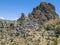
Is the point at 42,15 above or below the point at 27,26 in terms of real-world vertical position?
above

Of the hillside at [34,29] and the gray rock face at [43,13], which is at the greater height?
the gray rock face at [43,13]

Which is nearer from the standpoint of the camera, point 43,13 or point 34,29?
point 34,29

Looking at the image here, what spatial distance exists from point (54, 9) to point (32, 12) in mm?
8664

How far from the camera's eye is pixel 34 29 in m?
57.8

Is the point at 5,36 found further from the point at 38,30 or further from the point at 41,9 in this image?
the point at 41,9

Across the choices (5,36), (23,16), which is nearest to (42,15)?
(23,16)

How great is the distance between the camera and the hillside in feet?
146

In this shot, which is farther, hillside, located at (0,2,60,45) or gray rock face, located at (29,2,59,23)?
gray rock face, located at (29,2,59,23)

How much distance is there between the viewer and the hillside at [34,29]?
1749 inches

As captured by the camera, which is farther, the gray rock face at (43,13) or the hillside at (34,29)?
the gray rock face at (43,13)

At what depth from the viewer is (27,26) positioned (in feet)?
185

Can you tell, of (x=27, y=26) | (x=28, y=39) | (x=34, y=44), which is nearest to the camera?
(x=34, y=44)

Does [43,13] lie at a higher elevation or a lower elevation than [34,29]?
higher

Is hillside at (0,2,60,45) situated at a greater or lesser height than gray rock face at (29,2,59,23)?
lesser
